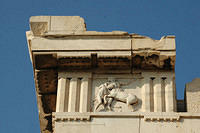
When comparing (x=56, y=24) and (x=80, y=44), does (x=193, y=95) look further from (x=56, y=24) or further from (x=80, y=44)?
(x=56, y=24)

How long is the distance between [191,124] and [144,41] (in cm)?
247

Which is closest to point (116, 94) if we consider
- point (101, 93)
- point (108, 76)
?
point (101, 93)

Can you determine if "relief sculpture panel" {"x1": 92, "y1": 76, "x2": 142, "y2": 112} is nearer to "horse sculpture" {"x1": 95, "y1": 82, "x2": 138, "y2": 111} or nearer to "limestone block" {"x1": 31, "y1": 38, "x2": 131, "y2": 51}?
"horse sculpture" {"x1": 95, "y1": 82, "x2": 138, "y2": 111}

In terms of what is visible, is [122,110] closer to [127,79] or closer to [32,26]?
[127,79]

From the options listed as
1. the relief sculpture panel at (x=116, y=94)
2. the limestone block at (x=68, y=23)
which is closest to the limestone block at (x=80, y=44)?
the limestone block at (x=68, y=23)

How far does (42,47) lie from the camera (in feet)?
64.6

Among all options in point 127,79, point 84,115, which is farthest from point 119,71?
point 84,115

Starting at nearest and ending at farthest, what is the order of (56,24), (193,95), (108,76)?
1. (193,95)
2. (108,76)
3. (56,24)

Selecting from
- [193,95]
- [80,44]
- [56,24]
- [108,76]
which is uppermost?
[56,24]

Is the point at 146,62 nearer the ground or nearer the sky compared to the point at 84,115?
nearer the sky

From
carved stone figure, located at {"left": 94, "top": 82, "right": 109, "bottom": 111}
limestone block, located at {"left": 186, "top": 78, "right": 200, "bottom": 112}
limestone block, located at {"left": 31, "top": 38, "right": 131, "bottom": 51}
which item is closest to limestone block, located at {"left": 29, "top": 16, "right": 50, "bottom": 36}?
limestone block, located at {"left": 31, "top": 38, "right": 131, "bottom": 51}

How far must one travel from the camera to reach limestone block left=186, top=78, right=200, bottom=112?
19219mm

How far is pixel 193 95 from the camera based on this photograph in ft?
63.9

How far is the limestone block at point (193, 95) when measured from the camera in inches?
757
